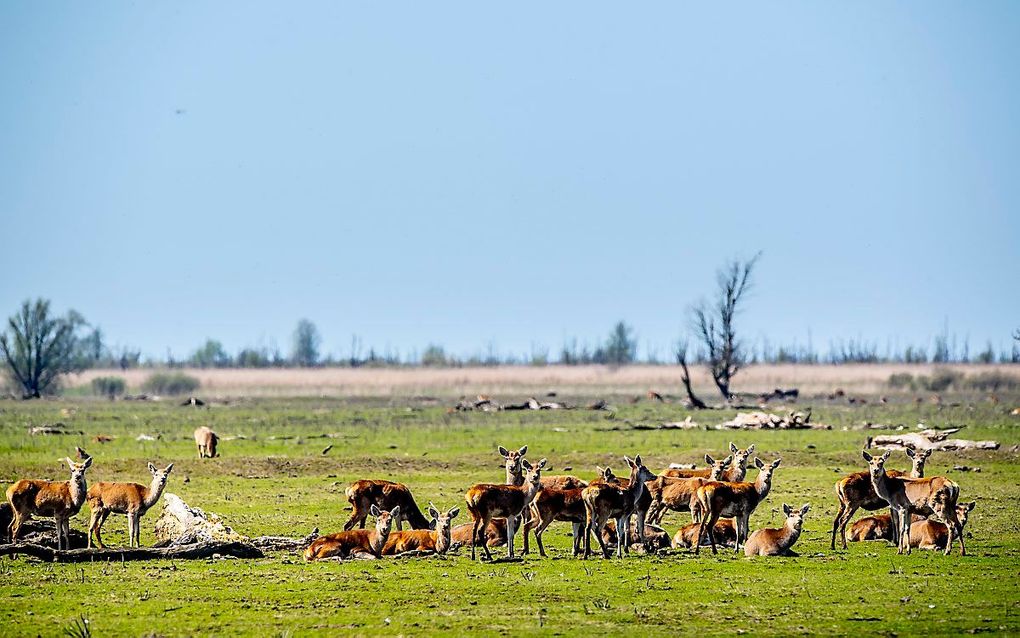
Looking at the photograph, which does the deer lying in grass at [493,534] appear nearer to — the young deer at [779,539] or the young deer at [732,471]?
the young deer at [779,539]

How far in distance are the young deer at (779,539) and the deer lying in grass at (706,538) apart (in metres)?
1.14

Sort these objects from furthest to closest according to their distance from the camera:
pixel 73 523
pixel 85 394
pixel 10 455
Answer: pixel 85 394, pixel 10 455, pixel 73 523

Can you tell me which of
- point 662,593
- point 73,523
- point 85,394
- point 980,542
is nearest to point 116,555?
point 73,523

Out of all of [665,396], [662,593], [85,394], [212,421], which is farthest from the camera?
[85,394]

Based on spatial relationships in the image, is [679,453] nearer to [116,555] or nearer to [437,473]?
[437,473]

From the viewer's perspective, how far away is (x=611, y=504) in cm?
2031

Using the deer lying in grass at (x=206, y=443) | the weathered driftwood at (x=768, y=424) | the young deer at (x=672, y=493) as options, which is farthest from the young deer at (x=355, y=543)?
the weathered driftwood at (x=768, y=424)

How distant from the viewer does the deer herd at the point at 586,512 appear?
20.1 meters

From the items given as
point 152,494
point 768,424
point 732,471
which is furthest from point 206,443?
point 768,424

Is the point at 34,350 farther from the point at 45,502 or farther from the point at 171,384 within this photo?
the point at 45,502

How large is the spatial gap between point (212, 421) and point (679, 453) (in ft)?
88.4

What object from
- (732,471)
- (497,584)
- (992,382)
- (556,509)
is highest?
(992,382)

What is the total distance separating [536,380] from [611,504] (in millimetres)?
86279

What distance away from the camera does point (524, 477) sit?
22.4 metres
